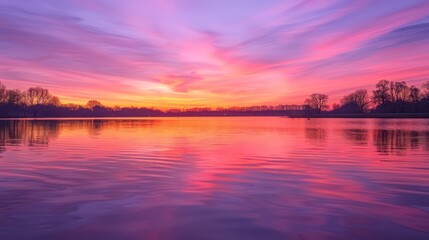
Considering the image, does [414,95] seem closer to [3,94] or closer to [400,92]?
[400,92]

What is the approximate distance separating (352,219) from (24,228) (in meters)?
7.57

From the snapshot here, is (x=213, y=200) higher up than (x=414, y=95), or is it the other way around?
(x=414, y=95)

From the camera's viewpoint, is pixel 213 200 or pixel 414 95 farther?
pixel 414 95

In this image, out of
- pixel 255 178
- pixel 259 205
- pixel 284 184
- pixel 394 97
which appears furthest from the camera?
pixel 394 97

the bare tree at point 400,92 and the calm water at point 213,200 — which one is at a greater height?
the bare tree at point 400,92

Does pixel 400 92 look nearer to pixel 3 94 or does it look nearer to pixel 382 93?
pixel 382 93

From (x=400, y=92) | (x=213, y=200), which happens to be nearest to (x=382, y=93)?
(x=400, y=92)

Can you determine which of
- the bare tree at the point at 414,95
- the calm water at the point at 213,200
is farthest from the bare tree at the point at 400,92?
the calm water at the point at 213,200

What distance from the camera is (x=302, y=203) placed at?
9656mm

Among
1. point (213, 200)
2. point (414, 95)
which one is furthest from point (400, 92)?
point (213, 200)

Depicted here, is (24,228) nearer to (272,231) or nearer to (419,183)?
(272,231)

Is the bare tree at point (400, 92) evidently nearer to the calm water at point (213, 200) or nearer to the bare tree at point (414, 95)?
the bare tree at point (414, 95)

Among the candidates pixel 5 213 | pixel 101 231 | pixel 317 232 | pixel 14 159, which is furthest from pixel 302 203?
pixel 14 159

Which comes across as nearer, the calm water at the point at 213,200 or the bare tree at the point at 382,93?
the calm water at the point at 213,200
